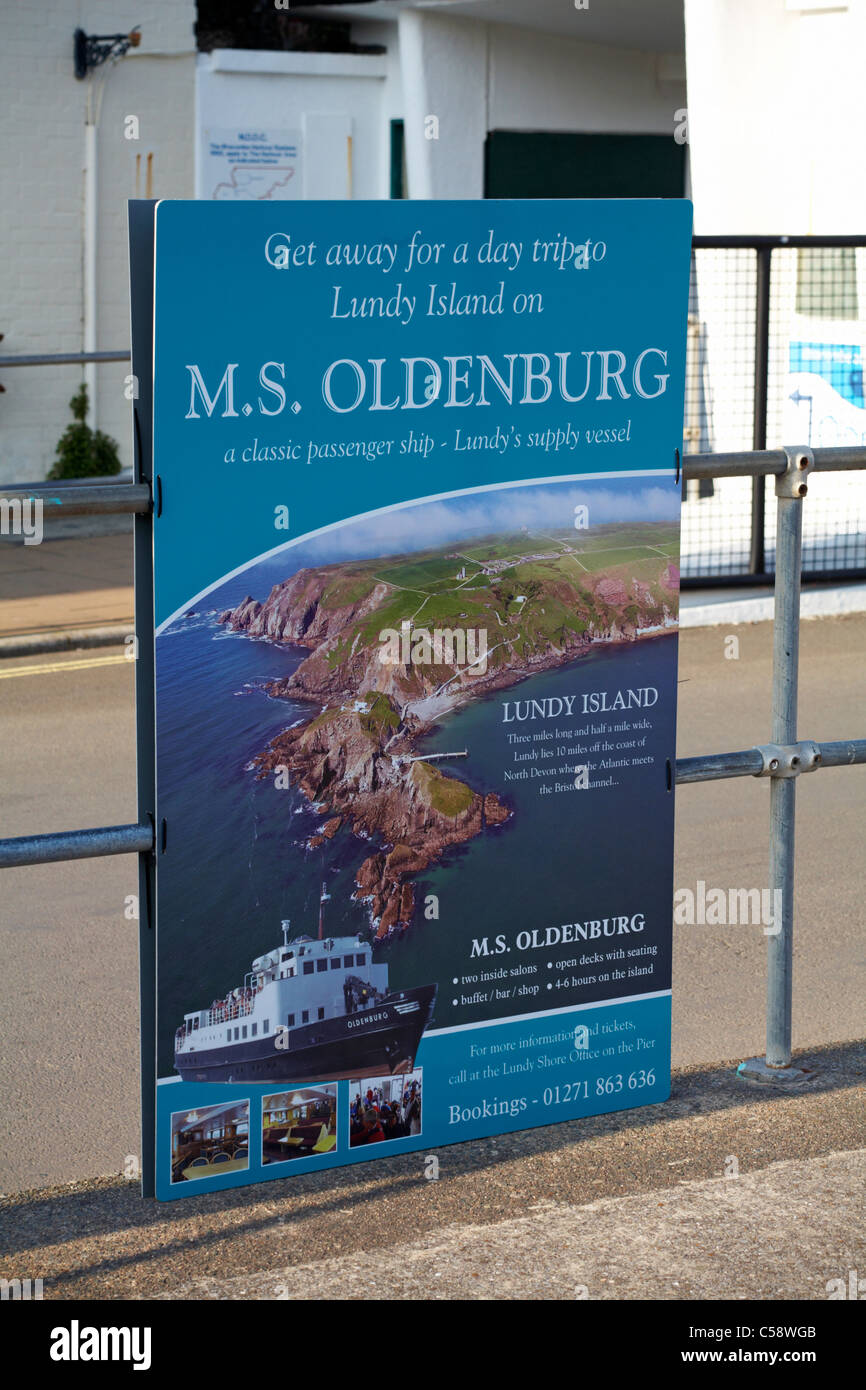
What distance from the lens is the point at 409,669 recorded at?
350cm

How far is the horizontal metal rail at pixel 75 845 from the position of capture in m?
3.12

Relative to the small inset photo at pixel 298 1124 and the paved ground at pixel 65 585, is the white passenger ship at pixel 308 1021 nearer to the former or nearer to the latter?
the small inset photo at pixel 298 1124

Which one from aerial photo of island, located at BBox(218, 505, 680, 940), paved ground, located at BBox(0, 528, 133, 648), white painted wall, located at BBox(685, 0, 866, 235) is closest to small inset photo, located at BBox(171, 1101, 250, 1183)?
aerial photo of island, located at BBox(218, 505, 680, 940)

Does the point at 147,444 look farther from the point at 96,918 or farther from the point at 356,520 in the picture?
the point at 96,918

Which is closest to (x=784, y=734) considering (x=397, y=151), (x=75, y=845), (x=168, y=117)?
(x=75, y=845)

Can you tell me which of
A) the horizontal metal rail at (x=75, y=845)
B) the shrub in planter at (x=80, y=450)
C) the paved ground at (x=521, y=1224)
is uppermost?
the shrub in planter at (x=80, y=450)

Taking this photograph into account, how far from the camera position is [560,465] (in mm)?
3572

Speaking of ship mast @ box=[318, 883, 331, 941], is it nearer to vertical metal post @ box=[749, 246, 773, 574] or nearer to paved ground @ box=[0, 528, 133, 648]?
paved ground @ box=[0, 528, 133, 648]

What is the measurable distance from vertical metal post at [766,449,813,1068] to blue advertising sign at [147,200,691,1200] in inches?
11.0

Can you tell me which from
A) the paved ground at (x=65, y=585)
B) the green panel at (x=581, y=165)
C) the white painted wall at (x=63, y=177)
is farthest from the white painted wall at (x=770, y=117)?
the white painted wall at (x=63, y=177)

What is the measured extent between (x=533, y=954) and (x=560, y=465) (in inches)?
41.9

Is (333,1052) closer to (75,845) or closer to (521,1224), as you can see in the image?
(521,1224)

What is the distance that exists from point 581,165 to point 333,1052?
15.5 m

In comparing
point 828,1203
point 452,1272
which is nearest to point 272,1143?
point 452,1272
